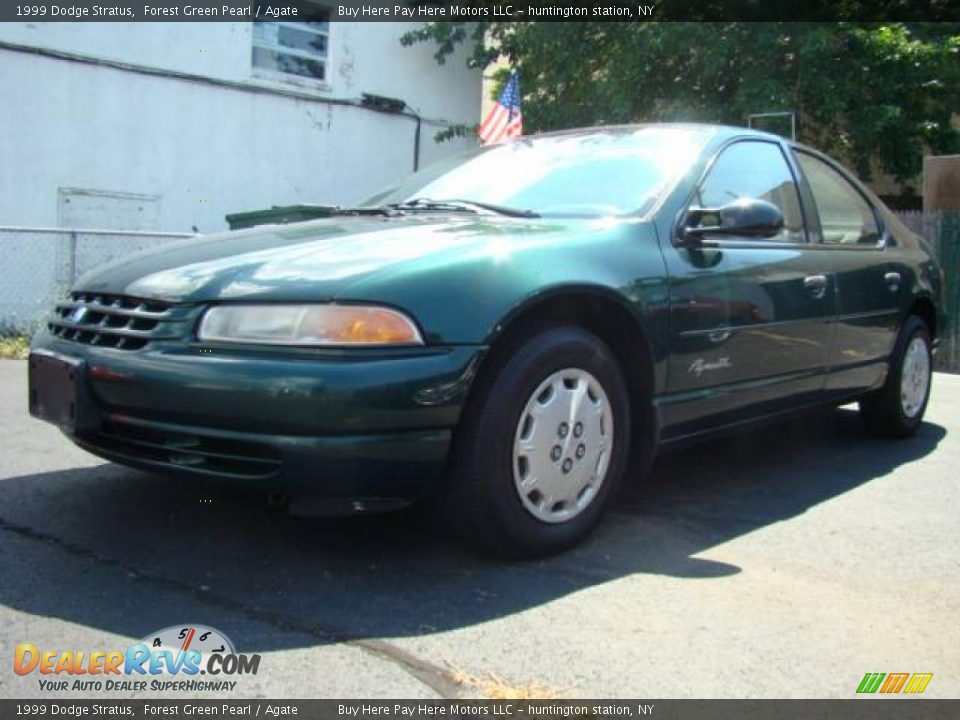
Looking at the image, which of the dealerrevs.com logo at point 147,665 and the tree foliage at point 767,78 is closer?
the dealerrevs.com logo at point 147,665

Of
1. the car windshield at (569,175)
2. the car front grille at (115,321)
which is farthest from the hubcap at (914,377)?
the car front grille at (115,321)

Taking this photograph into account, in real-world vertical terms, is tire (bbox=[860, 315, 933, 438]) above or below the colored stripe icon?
above

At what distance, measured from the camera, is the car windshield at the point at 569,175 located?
374 cm

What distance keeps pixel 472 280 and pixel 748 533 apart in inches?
60.4

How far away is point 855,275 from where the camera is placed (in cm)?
465

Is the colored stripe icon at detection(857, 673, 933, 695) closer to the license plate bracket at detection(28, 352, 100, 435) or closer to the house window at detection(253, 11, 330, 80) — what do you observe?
the license plate bracket at detection(28, 352, 100, 435)

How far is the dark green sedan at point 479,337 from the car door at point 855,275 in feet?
0.72

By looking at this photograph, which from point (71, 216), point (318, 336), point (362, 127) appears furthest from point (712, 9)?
point (318, 336)

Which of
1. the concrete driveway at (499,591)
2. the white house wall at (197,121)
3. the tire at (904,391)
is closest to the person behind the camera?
the concrete driveway at (499,591)

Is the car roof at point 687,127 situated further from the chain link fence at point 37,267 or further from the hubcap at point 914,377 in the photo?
the chain link fence at point 37,267

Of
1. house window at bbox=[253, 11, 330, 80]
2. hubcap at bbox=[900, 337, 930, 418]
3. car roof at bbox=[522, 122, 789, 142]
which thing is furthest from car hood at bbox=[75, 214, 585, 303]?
house window at bbox=[253, 11, 330, 80]

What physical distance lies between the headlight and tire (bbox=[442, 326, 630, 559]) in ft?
1.18

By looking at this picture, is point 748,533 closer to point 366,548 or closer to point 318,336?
point 366,548

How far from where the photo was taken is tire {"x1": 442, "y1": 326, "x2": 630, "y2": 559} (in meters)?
2.94
